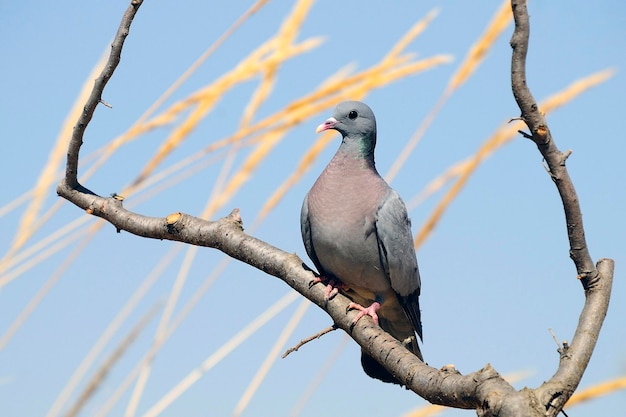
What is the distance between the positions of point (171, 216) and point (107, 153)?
1.64m

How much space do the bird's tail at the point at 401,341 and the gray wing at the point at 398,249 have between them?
13 cm

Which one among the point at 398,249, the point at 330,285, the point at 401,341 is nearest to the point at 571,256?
the point at 330,285

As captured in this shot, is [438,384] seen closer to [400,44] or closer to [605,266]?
[605,266]

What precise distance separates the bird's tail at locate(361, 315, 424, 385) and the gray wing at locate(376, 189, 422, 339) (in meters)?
0.13

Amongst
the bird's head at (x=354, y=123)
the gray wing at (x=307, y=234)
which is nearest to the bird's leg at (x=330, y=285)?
the gray wing at (x=307, y=234)

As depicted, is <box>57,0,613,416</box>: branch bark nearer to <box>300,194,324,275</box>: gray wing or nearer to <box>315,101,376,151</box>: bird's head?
<box>300,194,324,275</box>: gray wing

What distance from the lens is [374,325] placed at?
2861 millimetres

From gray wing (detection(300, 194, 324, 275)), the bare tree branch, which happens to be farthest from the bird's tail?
the bare tree branch

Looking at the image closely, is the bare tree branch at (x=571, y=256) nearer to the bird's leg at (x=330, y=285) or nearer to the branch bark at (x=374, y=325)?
the branch bark at (x=374, y=325)

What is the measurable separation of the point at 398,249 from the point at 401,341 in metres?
0.58

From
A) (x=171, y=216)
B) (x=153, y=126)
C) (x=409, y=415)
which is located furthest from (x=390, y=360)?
(x=153, y=126)

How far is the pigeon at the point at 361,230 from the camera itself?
136 inches

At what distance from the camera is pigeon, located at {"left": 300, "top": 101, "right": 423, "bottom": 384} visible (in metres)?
3.45

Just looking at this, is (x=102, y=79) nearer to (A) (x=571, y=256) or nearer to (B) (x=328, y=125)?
(B) (x=328, y=125)
